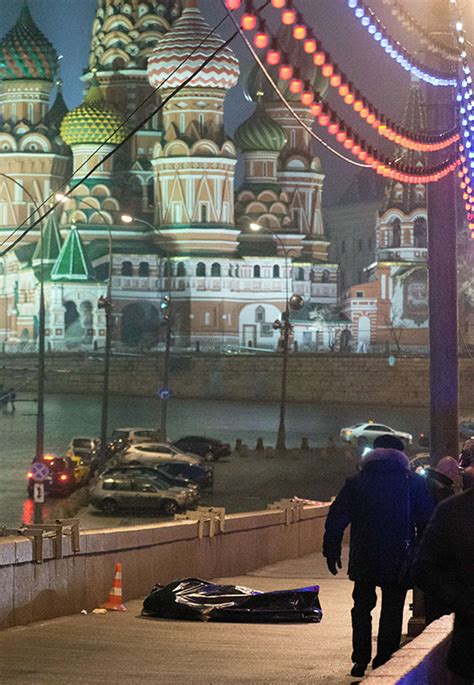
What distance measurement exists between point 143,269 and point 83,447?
4262 cm

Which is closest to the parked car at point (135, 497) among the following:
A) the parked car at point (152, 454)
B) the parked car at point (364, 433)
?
the parked car at point (152, 454)

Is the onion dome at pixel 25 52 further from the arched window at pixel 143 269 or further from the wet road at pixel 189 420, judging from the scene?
the wet road at pixel 189 420

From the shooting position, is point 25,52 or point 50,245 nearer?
Result: point 50,245

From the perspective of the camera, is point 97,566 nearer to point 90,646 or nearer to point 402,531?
point 90,646

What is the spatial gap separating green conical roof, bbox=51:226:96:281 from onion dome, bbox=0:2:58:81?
38.5 feet

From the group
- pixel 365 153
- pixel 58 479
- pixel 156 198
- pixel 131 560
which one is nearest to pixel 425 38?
pixel 365 153

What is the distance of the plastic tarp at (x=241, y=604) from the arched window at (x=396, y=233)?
76.4m

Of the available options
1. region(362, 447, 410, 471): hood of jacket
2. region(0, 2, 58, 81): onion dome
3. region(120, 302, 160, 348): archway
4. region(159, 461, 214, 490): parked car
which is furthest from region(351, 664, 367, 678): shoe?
region(0, 2, 58, 81): onion dome

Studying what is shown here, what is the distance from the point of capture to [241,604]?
1118 cm

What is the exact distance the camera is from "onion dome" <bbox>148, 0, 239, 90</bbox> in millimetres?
79688

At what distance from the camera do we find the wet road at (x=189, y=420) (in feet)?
167

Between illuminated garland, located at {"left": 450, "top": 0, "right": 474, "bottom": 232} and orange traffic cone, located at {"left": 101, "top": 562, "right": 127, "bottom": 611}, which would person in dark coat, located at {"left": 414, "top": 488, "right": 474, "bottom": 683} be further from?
illuminated garland, located at {"left": 450, "top": 0, "right": 474, "bottom": 232}

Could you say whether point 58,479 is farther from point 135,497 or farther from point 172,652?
point 172,652

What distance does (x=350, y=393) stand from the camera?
7175 cm
